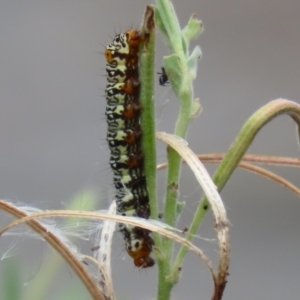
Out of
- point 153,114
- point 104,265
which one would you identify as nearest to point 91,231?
point 104,265

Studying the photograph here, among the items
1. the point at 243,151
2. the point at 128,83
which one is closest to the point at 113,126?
the point at 128,83

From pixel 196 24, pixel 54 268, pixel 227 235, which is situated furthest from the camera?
pixel 54 268

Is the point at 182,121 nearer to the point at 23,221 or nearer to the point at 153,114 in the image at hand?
the point at 153,114

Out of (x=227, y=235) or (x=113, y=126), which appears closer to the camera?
(x=227, y=235)

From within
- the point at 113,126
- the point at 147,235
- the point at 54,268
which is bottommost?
the point at 54,268

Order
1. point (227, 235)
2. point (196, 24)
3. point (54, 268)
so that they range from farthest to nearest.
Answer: point (54, 268), point (196, 24), point (227, 235)

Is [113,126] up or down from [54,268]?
up
